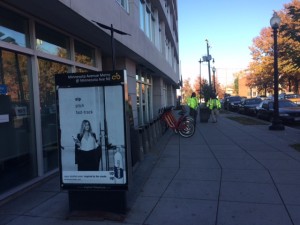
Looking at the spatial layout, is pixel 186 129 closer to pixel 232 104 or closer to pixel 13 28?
pixel 13 28

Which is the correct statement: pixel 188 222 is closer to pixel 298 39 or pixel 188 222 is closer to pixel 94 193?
pixel 94 193

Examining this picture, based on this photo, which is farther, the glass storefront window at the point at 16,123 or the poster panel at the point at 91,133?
the glass storefront window at the point at 16,123

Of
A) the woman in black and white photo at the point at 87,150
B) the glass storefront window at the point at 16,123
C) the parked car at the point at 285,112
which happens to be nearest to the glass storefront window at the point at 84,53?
the glass storefront window at the point at 16,123

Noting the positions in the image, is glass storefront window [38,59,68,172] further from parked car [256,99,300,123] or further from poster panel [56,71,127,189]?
parked car [256,99,300,123]

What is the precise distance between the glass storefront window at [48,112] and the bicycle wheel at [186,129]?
6.24m

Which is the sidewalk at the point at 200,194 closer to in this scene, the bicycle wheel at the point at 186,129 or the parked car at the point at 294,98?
the bicycle wheel at the point at 186,129

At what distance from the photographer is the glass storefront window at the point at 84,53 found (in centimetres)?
901

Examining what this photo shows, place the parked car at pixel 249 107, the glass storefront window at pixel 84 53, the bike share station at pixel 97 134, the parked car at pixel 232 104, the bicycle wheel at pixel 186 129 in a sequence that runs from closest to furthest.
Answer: the bike share station at pixel 97 134
the glass storefront window at pixel 84 53
the bicycle wheel at pixel 186 129
the parked car at pixel 249 107
the parked car at pixel 232 104

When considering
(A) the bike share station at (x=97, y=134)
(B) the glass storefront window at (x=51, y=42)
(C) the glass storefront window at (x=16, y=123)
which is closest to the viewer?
(A) the bike share station at (x=97, y=134)

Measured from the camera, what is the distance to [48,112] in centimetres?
739

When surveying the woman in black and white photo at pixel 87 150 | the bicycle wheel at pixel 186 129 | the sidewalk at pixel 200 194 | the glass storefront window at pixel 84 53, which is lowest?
the sidewalk at pixel 200 194

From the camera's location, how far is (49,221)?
4680 millimetres

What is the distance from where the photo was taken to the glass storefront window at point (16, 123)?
5766mm

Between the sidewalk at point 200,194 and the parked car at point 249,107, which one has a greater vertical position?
the parked car at point 249,107
